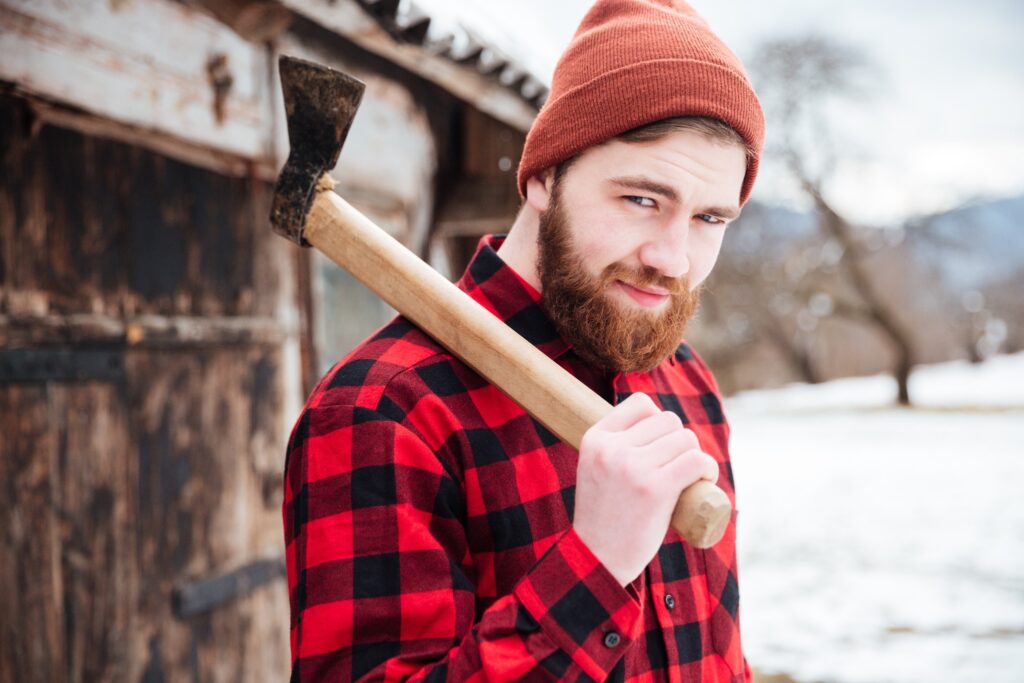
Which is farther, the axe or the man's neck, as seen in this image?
the man's neck

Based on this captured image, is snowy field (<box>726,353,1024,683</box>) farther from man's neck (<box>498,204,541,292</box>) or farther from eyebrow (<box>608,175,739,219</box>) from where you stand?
eyebrow (<box>608,175,739,219</box>)

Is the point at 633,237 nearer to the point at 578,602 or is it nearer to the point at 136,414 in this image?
the point at 578,602

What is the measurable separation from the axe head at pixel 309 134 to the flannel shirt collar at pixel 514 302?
0.33 meters

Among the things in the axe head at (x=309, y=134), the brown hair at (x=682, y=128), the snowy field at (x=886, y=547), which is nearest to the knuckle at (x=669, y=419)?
the brown hair at (x=682, y=128)

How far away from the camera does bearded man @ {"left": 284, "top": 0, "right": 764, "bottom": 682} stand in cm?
98

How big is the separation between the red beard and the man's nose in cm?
2

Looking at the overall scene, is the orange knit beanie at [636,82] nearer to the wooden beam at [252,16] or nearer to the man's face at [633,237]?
the man's face at [633,237]

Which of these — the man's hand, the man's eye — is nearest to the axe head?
the man's eye

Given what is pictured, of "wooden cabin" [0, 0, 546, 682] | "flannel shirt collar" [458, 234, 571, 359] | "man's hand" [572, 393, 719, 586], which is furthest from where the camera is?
"wooden cabin" [0, 0, 546, 682]

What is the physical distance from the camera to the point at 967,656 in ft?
15.4

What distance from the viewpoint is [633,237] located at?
1248mm

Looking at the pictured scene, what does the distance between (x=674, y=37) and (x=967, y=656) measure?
16.0 ft

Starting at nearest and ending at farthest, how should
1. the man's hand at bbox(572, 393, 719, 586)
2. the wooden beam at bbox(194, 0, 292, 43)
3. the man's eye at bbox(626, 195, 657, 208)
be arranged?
the man's hand at bbox(572, 393, 719, 586) → the man's eye at bbox(626, 195, 657, 208) → the wooden beam at bbox(194, 0, 292, 43)


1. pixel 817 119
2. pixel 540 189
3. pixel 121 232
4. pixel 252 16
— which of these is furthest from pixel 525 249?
pixel 817 119
